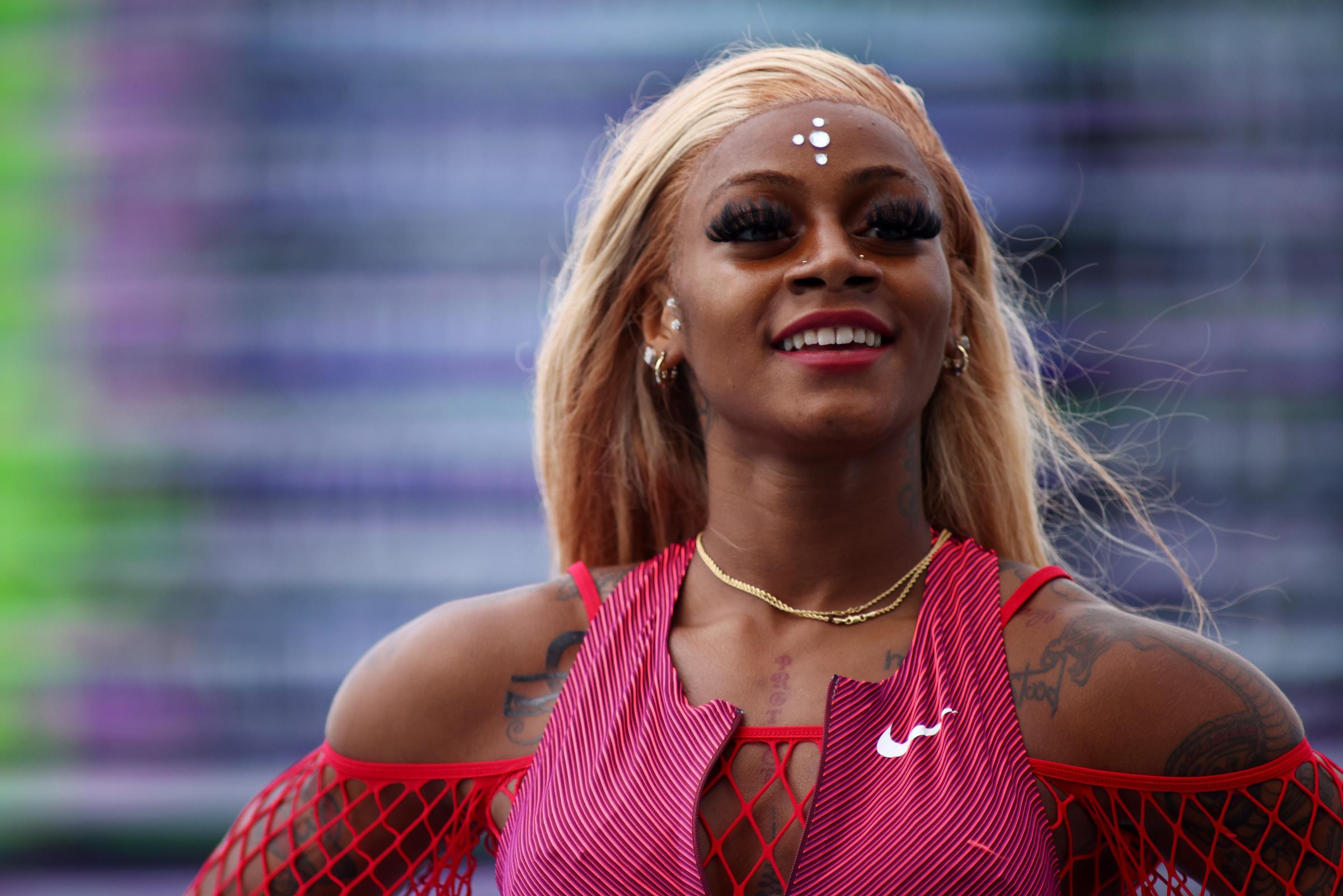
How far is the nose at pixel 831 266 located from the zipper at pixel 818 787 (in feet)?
1.64

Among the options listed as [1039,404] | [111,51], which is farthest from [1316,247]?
[111,51]

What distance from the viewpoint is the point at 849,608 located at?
5.93 ft

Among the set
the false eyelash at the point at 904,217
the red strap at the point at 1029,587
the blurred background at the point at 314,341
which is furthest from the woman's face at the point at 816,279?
the blurred background at the point at 314,341

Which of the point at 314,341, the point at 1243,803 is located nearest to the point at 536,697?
the point at 1243,803

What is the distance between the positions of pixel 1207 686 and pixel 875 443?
19.6 inches

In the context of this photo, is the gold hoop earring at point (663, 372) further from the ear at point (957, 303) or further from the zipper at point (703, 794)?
the zipper at point (703, 794)

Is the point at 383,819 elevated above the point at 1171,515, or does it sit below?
above

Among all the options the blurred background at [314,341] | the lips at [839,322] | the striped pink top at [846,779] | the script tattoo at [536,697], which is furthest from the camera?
the blurred background at [314,341]

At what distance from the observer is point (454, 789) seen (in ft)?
5.97

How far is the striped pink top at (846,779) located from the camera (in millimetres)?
1538

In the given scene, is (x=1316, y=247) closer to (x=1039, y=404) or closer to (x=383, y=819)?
(x=1039, y=404)

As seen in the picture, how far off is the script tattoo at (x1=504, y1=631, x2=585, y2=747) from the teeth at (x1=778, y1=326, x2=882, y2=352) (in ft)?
1.71

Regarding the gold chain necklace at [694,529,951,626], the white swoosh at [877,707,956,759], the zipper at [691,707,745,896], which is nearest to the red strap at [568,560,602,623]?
the gold chain necklace at [694,529,951,626]

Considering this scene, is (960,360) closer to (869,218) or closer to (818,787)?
(869,218)
